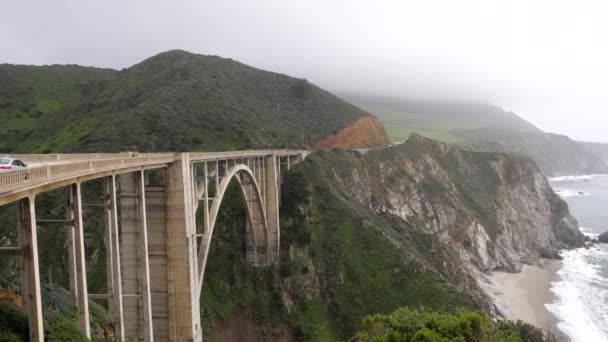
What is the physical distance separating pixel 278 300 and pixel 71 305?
22.5 m

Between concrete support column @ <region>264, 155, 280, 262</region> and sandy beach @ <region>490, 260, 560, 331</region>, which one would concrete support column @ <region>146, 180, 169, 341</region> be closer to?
concrete support column @ <region>264, 155, 280, 262</region>

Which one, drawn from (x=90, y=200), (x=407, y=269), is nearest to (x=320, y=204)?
(x=407, y=269)

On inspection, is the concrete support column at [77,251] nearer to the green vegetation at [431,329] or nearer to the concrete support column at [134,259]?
the concrete support column at [134,259]

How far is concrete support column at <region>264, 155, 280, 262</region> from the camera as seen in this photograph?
38000mm

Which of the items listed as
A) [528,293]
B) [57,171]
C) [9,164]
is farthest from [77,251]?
[528,293]

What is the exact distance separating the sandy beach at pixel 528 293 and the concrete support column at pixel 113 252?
35.4 meters

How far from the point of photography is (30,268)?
8.27 m

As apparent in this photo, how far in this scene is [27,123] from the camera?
70312 mm

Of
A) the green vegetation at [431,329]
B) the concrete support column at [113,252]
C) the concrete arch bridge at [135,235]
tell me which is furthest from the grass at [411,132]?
the concrete support column at [113,252]

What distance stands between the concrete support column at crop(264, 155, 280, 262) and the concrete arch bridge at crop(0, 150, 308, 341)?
10.5 metres

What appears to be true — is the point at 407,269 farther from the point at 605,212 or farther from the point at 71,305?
the point at 605,212

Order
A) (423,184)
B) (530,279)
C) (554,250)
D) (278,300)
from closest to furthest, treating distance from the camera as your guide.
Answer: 1. (278,300)
2. (530,279)
3. (423,184)
4. (554,250)

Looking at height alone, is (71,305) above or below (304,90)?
below

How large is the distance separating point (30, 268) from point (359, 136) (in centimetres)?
6271
